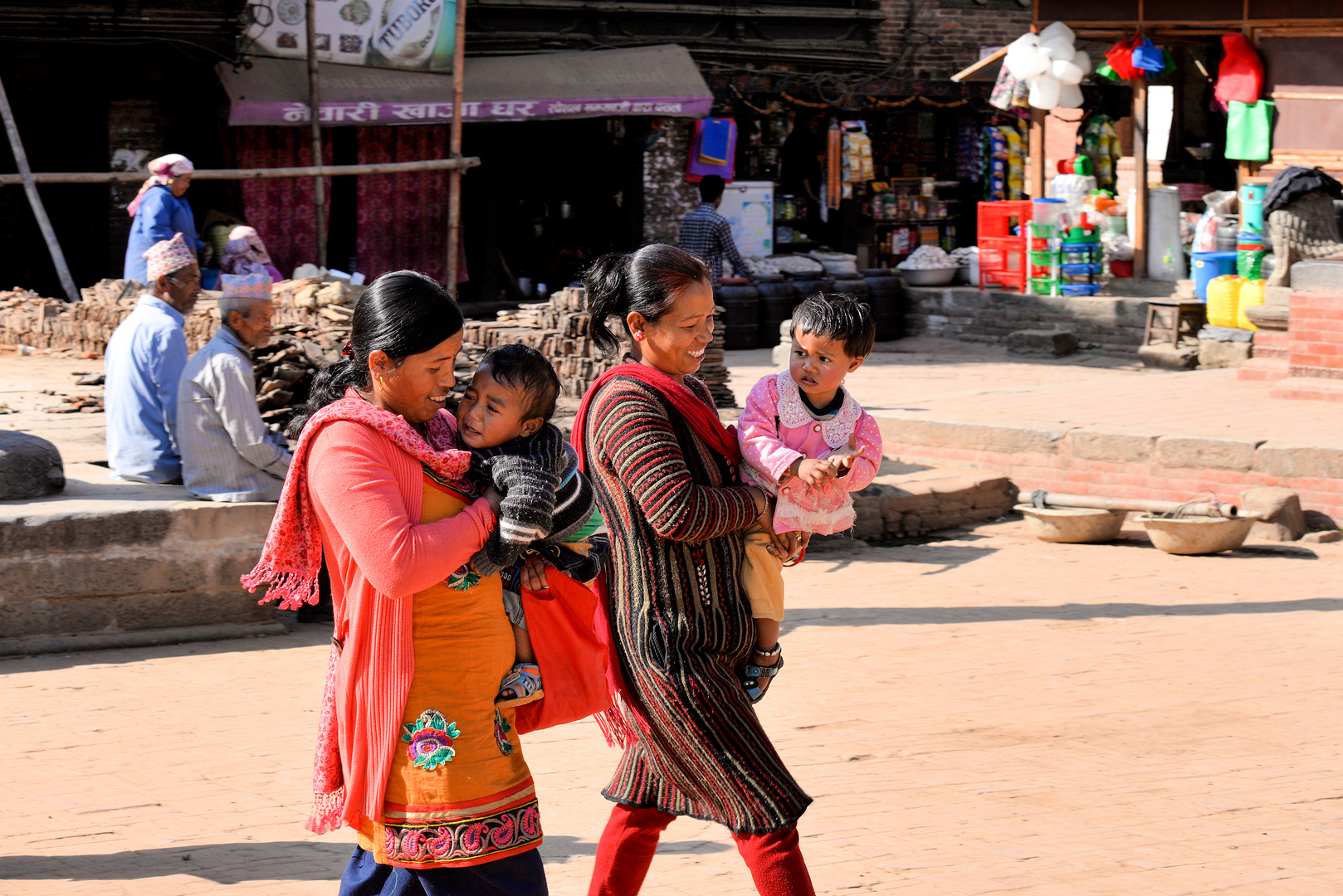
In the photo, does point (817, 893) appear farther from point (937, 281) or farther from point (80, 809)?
point (937, 281)

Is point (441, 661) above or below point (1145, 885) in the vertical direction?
above

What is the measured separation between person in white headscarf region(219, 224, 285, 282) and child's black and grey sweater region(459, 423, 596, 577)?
32.9 feet

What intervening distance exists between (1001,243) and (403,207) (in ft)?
23.0

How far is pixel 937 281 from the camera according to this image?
18859 millimetres

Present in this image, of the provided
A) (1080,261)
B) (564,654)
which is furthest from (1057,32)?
(564,654)

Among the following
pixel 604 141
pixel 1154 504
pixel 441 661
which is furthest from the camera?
pixel 604 141

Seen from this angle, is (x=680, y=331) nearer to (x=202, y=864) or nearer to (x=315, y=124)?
(x=202, y=864)

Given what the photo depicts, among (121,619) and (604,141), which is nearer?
(121,619)

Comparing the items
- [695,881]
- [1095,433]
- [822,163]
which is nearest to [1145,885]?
[695,881]

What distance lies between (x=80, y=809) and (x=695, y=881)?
184 centimetres

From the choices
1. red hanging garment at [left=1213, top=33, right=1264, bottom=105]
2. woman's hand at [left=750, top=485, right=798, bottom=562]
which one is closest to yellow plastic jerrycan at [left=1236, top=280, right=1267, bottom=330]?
red hanging garment at [left=1213, top=33, right=1264, bottom=105]

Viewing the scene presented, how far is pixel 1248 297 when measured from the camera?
14227mm

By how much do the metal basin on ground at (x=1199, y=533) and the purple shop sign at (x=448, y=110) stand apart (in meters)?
9.38

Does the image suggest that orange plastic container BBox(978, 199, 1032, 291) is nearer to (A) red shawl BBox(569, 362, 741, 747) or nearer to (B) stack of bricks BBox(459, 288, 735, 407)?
(B) stack of bricks BBox(459, 288, 735, 407)
